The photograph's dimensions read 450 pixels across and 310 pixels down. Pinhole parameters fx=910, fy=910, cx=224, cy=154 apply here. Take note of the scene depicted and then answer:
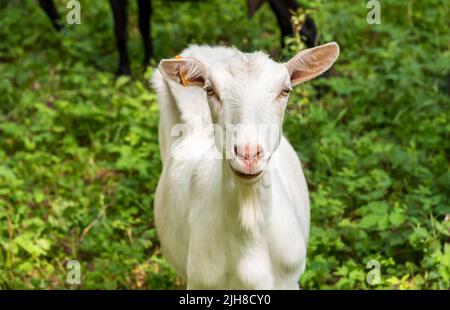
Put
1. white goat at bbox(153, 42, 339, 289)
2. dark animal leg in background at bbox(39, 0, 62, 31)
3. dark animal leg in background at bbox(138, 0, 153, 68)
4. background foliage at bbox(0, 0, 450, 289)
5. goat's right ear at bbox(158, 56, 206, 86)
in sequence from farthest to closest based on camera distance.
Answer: dark animal leg in background at bbox(39, 0, 62, 31)
dark animal leg in background at bbox(138, 0, 153, 68)
background foliage at bbox(0, 0, 450, 289)
goat's right ear at bbox(158, 56, 206, 86)
white goat at bbox(153, 42, 339, 289)

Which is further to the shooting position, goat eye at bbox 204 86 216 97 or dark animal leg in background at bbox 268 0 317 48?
dark animal leg in background at bbox 268 0 317 48

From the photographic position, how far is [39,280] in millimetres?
5793

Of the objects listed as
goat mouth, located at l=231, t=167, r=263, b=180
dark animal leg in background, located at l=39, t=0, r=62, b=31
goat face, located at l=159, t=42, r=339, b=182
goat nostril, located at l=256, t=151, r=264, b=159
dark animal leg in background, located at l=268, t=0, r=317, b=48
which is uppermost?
dark animal leg in background, located at l=39, t=0, r=62, b=31

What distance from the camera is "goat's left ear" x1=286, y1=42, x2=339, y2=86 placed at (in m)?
4.01

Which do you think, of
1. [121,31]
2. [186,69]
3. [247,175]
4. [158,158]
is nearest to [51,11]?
[121,31]

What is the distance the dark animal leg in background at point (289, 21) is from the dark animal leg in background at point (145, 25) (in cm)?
156

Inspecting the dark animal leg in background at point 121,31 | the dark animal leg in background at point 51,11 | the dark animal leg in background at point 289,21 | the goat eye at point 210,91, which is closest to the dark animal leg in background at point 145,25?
the dark animal leg in background at point 121,31

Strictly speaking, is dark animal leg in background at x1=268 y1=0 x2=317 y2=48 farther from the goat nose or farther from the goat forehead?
the goat nose

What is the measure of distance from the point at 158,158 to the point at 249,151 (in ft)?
11.6

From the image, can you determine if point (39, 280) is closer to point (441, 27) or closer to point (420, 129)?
point (420, 129)

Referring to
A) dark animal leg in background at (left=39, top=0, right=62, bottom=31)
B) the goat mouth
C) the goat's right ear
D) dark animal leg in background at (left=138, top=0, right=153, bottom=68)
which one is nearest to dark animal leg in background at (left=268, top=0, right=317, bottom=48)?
dark animal leg in background at (left=138, top=0, right=153, bottom=68)

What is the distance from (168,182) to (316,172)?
6.41 feet

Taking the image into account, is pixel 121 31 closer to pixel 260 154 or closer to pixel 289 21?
pixel 289 21
